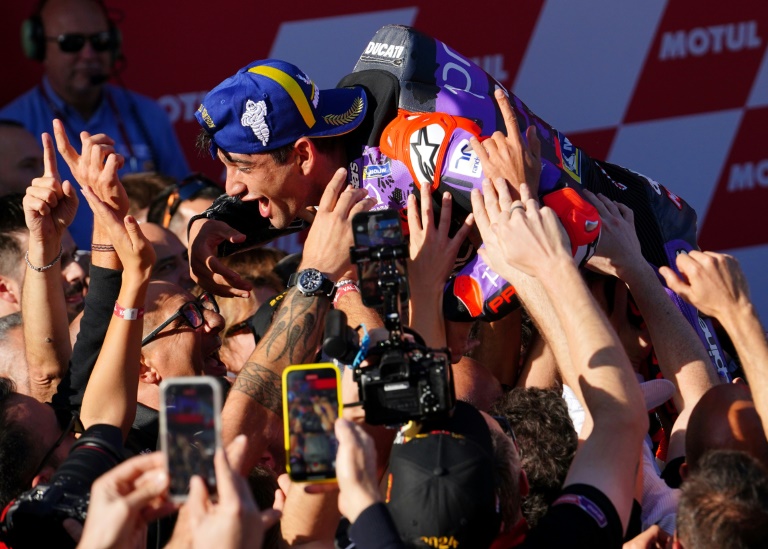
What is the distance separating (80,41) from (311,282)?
9.65ft

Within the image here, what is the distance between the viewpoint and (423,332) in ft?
7.98

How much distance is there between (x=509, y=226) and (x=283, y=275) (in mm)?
2184

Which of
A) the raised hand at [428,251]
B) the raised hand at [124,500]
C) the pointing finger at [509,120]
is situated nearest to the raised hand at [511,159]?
the pointing finger at [509,120]

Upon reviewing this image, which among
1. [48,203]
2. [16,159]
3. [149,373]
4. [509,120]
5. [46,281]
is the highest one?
[509,120]

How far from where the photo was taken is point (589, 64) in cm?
582

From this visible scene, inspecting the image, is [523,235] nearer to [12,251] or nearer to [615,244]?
[615,244]

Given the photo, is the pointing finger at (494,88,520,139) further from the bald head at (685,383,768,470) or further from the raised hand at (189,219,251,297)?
the raised hand at (189,219,251,297)

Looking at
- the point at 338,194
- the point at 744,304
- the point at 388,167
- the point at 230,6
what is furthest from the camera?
the point at 230,6

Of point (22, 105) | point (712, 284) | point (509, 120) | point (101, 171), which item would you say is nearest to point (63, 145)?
point (101, 171)

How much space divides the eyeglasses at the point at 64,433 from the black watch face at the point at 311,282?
60cm

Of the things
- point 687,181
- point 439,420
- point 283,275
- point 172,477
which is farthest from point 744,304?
point 687,181

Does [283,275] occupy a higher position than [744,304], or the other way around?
[744,304]

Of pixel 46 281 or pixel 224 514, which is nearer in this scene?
pixel 224 514

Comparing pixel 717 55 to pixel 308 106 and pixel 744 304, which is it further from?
pixel 744 304
